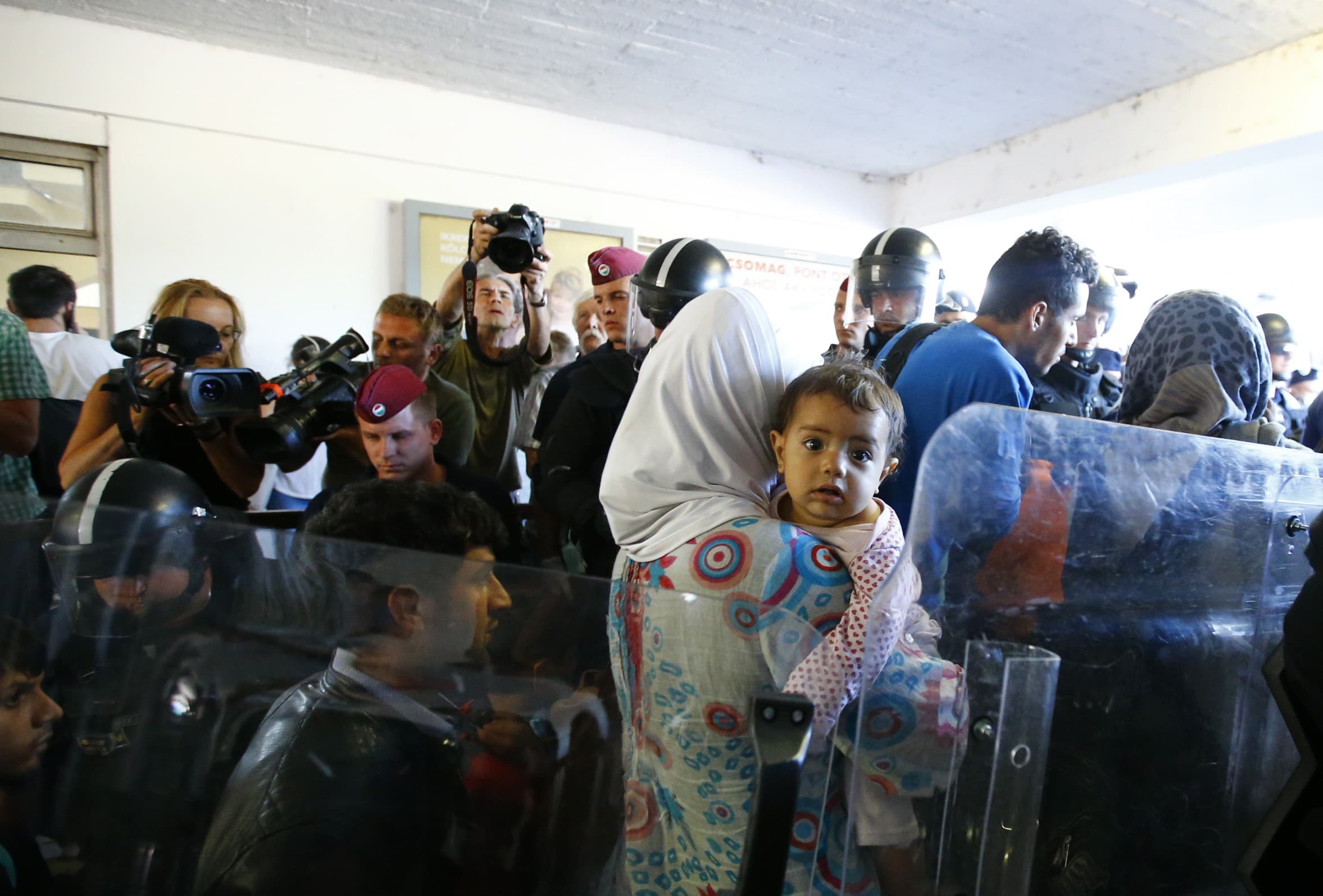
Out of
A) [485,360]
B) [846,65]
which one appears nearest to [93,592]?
Result: [485,360]

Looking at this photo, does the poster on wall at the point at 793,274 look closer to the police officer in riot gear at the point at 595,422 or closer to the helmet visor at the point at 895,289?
the helmet visor at the point at 895,289

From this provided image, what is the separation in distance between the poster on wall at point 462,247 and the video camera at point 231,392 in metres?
2.31

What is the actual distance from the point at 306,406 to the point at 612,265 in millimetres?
850

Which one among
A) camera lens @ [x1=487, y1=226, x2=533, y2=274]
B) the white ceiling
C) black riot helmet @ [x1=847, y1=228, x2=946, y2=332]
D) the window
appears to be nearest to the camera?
black riot helmet @ [x1=847, y1=228, x2=946, y2=332]

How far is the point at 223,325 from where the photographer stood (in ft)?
7.70

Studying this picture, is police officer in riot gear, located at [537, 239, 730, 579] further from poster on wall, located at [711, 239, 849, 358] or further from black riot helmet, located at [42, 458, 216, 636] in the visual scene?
poster on wall, located at [711, 239, 849, 358]

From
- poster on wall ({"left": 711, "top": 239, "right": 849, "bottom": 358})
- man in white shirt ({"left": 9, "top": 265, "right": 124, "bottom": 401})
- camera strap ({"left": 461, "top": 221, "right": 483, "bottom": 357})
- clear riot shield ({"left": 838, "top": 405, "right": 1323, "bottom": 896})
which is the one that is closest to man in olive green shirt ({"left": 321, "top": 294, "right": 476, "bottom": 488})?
camera strap ({"left": 461, "top": 221, "right": 483, "bottom": 357})

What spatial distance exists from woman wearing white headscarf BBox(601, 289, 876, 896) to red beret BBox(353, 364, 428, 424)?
1.09 metres

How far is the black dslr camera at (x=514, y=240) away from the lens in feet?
7.79

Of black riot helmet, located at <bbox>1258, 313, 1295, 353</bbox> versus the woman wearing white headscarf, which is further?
black riot helmet, located at <bbox>1258, 313, 1295, 353</bbox>

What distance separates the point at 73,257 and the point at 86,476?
2.86 meters

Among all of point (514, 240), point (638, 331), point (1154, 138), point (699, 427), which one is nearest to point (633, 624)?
point (699, 427)

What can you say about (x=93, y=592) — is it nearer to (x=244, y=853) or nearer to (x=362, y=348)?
(x=244, y=853)

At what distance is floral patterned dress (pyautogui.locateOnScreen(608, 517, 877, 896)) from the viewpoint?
815mm
